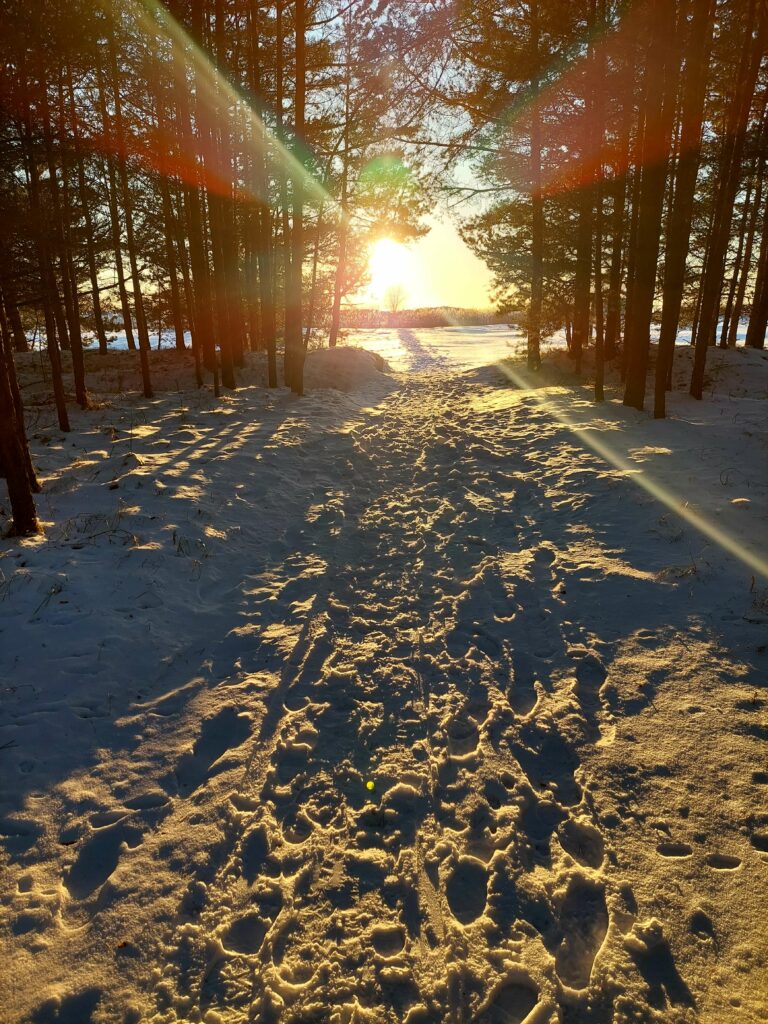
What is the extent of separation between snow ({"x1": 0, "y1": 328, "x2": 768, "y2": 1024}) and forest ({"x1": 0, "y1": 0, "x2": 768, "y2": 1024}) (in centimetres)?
2

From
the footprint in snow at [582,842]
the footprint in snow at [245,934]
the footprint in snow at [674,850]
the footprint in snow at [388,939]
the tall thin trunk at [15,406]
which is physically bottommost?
the footprint in snow at [388,939]

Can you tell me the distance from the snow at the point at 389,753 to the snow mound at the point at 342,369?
11.5m

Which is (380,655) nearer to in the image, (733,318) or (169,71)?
(169,71)

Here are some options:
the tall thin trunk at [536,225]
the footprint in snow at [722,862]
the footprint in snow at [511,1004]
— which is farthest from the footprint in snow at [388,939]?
the tall thin trunk at [536,225]

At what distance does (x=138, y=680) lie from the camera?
13.8ft

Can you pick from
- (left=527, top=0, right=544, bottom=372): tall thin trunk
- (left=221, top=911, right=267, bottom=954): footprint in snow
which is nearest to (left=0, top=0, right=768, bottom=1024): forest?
(left=221, top=911, right=267, bottom=954): footprint in snow

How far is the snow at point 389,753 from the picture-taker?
2301 millimetres

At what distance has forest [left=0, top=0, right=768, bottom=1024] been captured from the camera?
7.88ft

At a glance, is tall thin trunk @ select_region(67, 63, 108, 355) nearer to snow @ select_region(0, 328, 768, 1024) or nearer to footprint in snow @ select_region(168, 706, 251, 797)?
Result: snow @ select_region(0, 328, 768, 1024)

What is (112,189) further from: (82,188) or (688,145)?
(688,145)

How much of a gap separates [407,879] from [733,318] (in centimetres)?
2559

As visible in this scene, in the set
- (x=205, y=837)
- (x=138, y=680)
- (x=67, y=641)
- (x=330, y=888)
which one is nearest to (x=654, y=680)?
(x=330, y=888)

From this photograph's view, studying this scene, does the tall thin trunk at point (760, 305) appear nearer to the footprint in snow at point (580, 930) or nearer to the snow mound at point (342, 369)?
the snow mound at point (342, 369)

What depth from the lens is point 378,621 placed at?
5.02 metres
